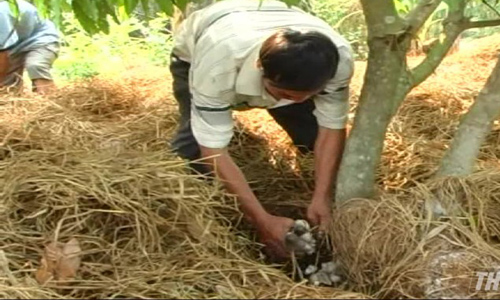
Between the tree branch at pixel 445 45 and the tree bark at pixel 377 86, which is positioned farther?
the tree branch at pixel 445 45

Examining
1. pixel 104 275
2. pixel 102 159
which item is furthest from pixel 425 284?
pixel 102 159

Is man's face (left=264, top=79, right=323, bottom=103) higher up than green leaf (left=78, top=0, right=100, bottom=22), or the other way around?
green leaf (left=78, top=0, right=100, bottom=22)

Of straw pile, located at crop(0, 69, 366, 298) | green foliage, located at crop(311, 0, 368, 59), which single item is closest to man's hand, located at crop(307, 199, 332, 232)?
straw pile, located at crop(0, 69, 366, 298)

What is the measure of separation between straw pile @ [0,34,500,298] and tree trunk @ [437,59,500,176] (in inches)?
1.9

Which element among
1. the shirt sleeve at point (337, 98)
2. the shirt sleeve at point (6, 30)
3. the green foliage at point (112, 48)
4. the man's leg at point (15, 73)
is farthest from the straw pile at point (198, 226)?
the green foliage at point (112, 48)

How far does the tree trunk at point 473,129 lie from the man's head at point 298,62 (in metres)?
0.36

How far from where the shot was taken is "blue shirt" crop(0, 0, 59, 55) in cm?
370

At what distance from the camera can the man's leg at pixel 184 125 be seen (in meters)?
2.51

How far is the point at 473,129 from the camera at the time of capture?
7.20 ft

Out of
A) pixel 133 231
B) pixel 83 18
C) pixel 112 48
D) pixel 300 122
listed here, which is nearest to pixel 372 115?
pixel 300 122

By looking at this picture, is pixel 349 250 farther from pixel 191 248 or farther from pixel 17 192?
pixel 17 192

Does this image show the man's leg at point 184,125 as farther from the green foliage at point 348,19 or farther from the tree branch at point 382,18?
the green foliage at point 348,19

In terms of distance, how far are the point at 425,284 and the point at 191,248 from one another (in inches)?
21.2

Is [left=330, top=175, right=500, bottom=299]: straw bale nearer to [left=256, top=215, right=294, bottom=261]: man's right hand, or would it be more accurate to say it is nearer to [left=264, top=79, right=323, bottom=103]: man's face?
[left=256, top=215, right=294, bottom=261]: man's right hand
